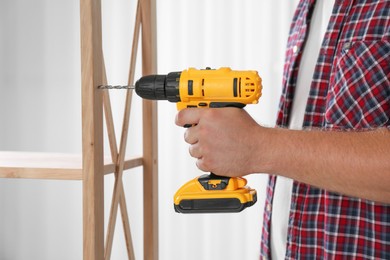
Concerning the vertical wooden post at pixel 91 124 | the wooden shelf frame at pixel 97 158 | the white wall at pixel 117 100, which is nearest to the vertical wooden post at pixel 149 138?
the wooden shelf frame at pixel 97 158

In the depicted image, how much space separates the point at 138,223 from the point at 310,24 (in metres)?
1.64

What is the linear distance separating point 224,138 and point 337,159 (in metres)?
0.21

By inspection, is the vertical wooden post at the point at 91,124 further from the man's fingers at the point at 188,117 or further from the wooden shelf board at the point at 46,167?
the man's fingers at the point at 188,117

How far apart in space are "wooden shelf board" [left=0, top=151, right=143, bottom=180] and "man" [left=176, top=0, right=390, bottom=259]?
317 mm

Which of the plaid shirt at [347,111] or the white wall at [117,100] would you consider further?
the white wall at [117,100]

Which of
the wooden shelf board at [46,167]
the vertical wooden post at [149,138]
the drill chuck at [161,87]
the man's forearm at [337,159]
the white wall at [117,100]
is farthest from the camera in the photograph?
the white wall at [117,100]

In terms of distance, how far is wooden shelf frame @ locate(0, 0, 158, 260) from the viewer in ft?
3.69

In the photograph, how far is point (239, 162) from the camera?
100 cm

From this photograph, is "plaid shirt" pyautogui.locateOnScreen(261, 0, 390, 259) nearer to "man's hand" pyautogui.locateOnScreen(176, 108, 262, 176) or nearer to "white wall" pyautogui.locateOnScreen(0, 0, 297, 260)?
"man's hand" pyautogui.locateOnScreen(176, 108, 262, 176)

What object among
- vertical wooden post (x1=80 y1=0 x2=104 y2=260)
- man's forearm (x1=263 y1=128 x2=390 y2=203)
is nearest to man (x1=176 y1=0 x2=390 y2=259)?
man's forearm (x1=263 y1=128 x2=390 y2=203)

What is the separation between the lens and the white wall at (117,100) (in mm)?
2457

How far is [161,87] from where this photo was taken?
3.43ft

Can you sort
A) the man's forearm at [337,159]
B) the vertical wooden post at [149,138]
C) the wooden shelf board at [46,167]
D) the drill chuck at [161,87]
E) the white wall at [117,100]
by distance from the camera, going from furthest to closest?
the white wall at [117,100] < the vertical wooden post at [149,138] < the wooden shelf board at [46,167] < the drill chuck at [161,87] < the man's forearm at [337,159]

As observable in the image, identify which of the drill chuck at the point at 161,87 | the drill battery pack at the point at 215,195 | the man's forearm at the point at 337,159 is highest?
the drill chuck at the point at 161,87
